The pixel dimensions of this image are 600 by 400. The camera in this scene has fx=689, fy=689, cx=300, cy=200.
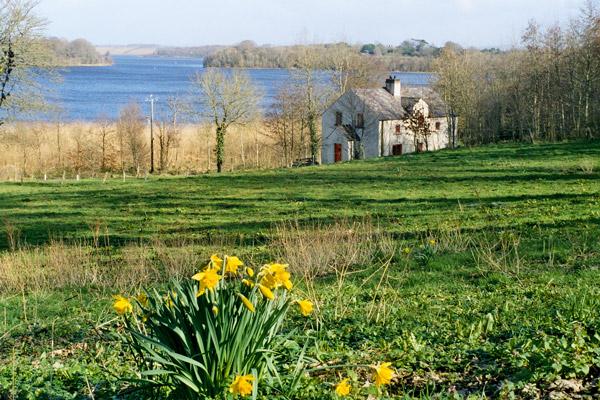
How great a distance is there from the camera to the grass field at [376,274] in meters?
4.91

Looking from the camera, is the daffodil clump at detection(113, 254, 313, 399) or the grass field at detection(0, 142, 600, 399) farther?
the grass field at detection(0, 142, 600, 399)

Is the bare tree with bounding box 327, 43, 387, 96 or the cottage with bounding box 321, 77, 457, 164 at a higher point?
the bare tree with bounding box 327, 43, 387, 96

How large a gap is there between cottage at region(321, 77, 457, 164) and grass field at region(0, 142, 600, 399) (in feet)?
86.9

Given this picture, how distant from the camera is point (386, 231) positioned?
14734 mm

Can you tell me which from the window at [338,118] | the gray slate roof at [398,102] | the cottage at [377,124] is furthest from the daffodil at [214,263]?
the window at [338,118]

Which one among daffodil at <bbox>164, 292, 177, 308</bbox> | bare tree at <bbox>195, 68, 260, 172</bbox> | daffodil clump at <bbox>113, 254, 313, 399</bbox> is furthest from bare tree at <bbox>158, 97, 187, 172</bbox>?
daffodil clump at <bbox>113, 254, 313, 399</bbox>

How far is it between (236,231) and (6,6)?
2648cm

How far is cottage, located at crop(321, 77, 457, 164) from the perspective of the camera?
53406 mm

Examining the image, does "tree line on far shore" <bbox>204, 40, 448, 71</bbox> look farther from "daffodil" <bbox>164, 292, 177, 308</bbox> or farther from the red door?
"daffodil" <bbox>164, 292, 177, 308</bbox>

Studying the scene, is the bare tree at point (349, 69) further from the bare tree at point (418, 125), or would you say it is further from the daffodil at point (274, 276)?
the daffodil at point (274, 276)

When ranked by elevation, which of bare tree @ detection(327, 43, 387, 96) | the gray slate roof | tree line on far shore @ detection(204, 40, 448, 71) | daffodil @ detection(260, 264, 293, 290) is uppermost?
tree line on far shore @ detection(204, 40, 448, 71)

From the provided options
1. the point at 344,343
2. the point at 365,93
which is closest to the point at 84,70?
the point at 365,93

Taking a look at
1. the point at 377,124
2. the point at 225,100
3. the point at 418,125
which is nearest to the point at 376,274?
the point at 418,125

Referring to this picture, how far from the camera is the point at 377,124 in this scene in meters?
53.1
